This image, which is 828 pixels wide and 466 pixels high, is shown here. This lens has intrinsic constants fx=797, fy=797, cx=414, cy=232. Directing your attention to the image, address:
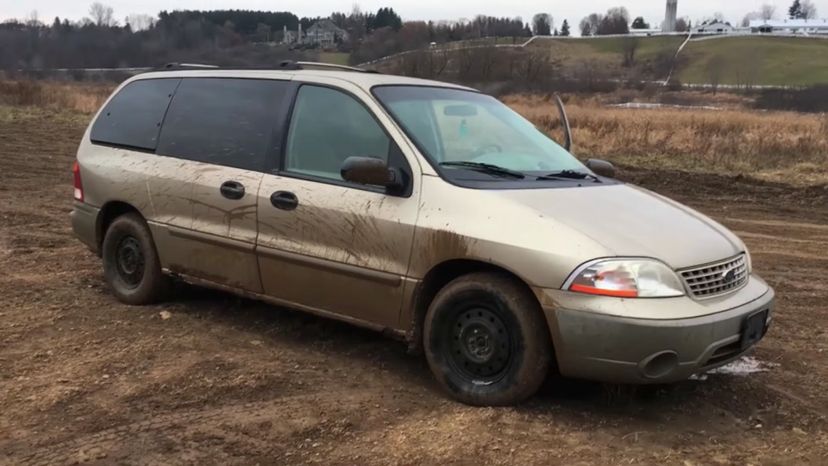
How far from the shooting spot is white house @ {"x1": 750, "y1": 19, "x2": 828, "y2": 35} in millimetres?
148075

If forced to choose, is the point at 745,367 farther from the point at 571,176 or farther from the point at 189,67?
the point at 189,67

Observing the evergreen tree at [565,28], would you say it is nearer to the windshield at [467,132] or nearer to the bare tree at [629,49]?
the bare tree at [629,49]

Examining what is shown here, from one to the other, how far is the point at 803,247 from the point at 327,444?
24.2ft

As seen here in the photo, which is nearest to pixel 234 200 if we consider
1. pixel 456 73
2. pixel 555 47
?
pixel 456 73

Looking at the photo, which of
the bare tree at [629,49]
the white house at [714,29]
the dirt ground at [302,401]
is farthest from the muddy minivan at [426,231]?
the white house at [714,29]

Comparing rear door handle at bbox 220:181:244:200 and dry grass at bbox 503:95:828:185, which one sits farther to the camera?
dry grass at bbox 503:95:828:185

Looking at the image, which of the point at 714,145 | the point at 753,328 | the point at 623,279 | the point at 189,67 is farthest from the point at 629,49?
the point at 623,279

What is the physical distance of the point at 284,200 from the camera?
4.93m

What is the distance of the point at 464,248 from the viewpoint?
4.18 m

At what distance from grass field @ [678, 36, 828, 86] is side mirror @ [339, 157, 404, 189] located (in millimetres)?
91915

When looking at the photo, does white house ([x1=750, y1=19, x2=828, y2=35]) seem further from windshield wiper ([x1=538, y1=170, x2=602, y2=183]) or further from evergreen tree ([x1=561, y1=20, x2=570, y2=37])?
windshield wiper ([x1=538, y1=170, x2=602, y2=183])

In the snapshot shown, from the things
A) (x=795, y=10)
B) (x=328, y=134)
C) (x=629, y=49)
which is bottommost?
(x=328, y=134)

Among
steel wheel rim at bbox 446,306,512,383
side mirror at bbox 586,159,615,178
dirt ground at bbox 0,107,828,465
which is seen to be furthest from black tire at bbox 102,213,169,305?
side mirror at bbox 586,159,615,178

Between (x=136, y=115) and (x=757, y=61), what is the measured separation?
116525 mm
